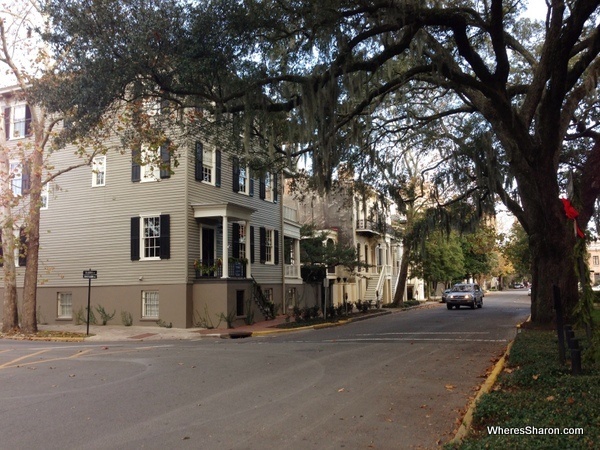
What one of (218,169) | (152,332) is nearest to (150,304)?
(152,332)

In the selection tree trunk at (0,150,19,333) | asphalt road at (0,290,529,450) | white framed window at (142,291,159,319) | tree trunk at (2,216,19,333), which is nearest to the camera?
asphalt road at (0,290,529,450)

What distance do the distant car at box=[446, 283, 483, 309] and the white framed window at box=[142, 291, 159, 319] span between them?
71.9 feet

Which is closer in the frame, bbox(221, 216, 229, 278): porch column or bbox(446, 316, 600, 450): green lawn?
bbox(446, 316, 600, 450): green lawn

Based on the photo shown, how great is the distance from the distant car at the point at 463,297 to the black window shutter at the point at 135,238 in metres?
22.9

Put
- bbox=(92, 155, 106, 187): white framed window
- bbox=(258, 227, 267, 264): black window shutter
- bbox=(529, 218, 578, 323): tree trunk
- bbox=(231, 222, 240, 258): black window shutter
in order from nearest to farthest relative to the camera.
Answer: bbox=(529, 218, 578, 323): tree trunk
bbox=(92, 155, 106, 187): white framed window
bbox=(231, 222, 240, 258): black window shutter
bbox=(258, 227, 267, 264): black window shutter

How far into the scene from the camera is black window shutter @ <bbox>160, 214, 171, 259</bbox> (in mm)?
24234

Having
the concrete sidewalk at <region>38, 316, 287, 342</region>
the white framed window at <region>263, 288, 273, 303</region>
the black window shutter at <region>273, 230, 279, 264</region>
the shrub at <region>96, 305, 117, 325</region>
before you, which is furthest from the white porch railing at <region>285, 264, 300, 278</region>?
the shrub at <region>96, 305, 117, 325</region>

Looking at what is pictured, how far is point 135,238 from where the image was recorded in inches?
981

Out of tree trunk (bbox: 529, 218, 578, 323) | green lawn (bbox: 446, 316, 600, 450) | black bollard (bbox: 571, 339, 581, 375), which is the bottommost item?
green lawn (bbox: 446, 316, 600, 450)

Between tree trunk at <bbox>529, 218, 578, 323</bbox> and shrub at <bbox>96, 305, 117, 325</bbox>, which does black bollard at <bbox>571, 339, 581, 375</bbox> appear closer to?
tree trunk at <bbox>529, 218, 578, 323</bbox>

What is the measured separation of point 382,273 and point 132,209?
2712 cm

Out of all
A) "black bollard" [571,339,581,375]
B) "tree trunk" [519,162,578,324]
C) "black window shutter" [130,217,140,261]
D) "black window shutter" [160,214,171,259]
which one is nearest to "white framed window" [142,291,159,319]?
"black window shutter" [130,217,140,261]

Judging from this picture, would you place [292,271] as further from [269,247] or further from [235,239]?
[235,239]

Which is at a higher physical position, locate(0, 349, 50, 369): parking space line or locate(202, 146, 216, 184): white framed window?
locate(202, 146, 216, 184): white framed window
